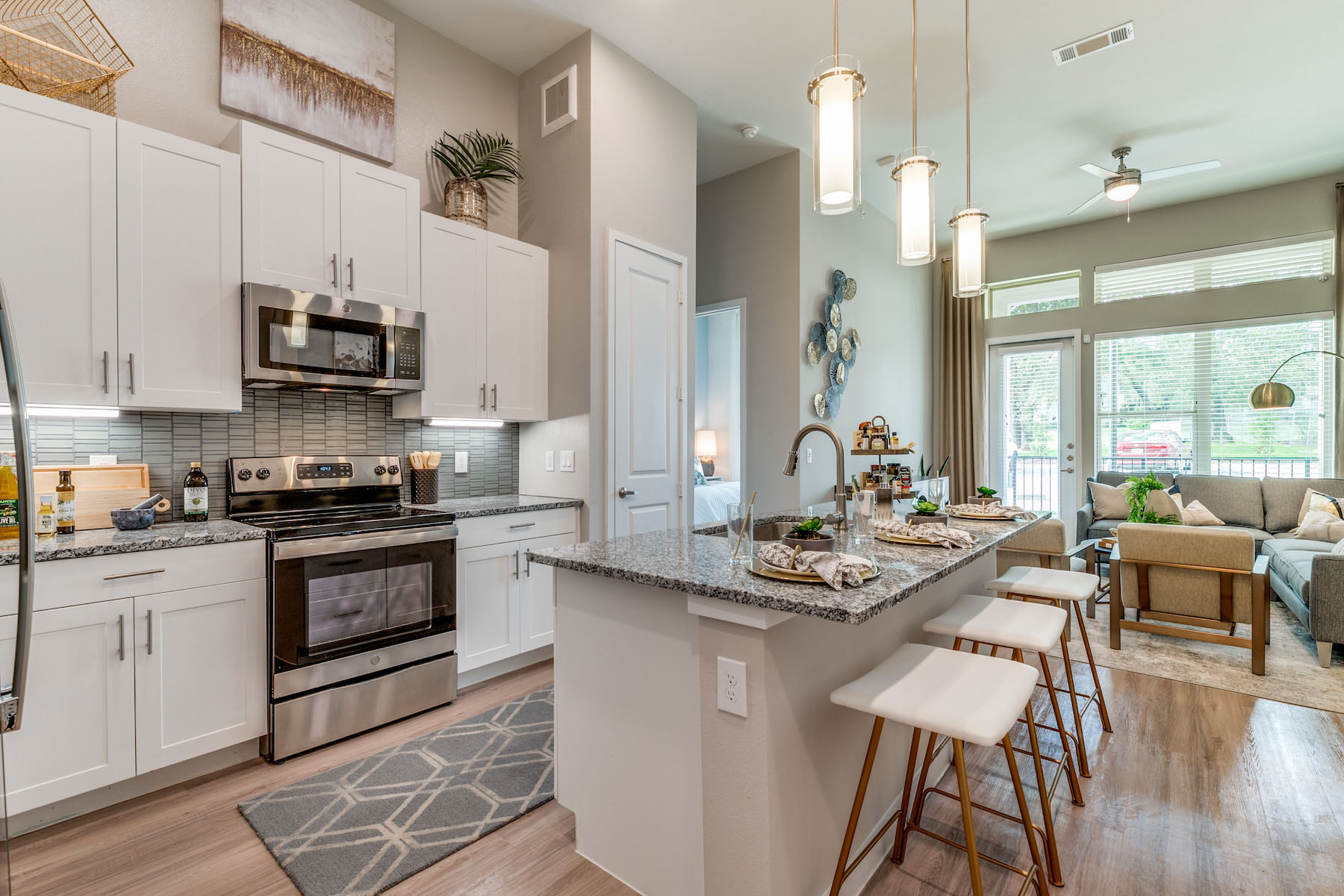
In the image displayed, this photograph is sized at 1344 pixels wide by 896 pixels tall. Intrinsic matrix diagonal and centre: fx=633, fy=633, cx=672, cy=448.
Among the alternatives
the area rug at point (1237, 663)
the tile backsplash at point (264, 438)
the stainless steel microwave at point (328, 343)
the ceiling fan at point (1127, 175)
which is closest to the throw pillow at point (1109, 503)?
the area rug at point (1237, 663)

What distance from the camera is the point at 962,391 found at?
270 inches

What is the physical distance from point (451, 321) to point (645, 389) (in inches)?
44.7

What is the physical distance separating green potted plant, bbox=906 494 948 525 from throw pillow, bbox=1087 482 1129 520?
4372mm

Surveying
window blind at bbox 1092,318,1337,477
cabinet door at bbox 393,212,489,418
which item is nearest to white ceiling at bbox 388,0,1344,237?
cabinet door at bbox 393,212,489,418

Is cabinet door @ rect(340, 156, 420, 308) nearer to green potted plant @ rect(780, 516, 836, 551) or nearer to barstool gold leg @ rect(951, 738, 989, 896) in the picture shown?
green potted plant @ rect(780, 516, 836, 551)

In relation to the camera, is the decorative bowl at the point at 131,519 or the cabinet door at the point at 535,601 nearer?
the decorative bowl at the point at 131,519

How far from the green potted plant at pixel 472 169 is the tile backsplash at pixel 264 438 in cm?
108

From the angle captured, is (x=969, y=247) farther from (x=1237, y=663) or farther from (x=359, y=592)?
(x=359, y=592)

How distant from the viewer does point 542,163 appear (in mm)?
3656

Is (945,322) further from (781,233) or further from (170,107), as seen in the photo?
(170,107)

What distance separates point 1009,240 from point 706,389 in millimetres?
3600

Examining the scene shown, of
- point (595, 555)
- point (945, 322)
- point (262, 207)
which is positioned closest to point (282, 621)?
point (595, 555)

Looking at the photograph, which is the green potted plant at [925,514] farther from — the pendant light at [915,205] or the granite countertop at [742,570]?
the pendant light at [915,205]

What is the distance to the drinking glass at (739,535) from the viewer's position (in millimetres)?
1558
